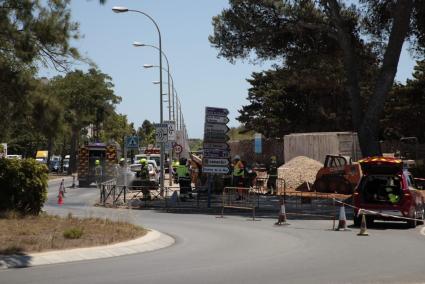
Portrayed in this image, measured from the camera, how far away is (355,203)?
1897 centimetres

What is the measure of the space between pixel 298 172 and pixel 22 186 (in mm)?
22326

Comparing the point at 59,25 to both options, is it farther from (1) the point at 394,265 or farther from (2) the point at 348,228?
(2) the point at 348,228

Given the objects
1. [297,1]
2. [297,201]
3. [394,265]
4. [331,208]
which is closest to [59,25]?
[394,265]

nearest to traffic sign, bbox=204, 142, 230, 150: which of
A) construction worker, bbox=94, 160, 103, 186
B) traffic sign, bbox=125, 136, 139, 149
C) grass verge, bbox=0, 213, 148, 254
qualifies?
traffic sign, bbox=125, 136, 139, 149

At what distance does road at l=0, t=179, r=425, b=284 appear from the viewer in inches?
402

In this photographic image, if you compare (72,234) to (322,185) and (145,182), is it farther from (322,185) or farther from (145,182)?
(322,185)

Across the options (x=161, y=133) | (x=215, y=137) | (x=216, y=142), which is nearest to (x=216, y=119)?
(x=215, y=137)

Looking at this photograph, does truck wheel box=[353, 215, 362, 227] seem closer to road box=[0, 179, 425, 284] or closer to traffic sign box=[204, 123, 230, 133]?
road box=[0, 179, 425, 284]

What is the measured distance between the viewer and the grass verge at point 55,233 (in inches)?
513

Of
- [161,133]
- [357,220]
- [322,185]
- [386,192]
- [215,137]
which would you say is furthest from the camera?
[161,133]

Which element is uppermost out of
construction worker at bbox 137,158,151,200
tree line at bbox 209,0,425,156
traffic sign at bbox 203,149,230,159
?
tree line at bbox 209,0,425,156

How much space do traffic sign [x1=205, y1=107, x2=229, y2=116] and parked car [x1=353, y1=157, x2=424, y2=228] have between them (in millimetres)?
8621

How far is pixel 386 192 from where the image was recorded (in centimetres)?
1934

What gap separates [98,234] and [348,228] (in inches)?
295
